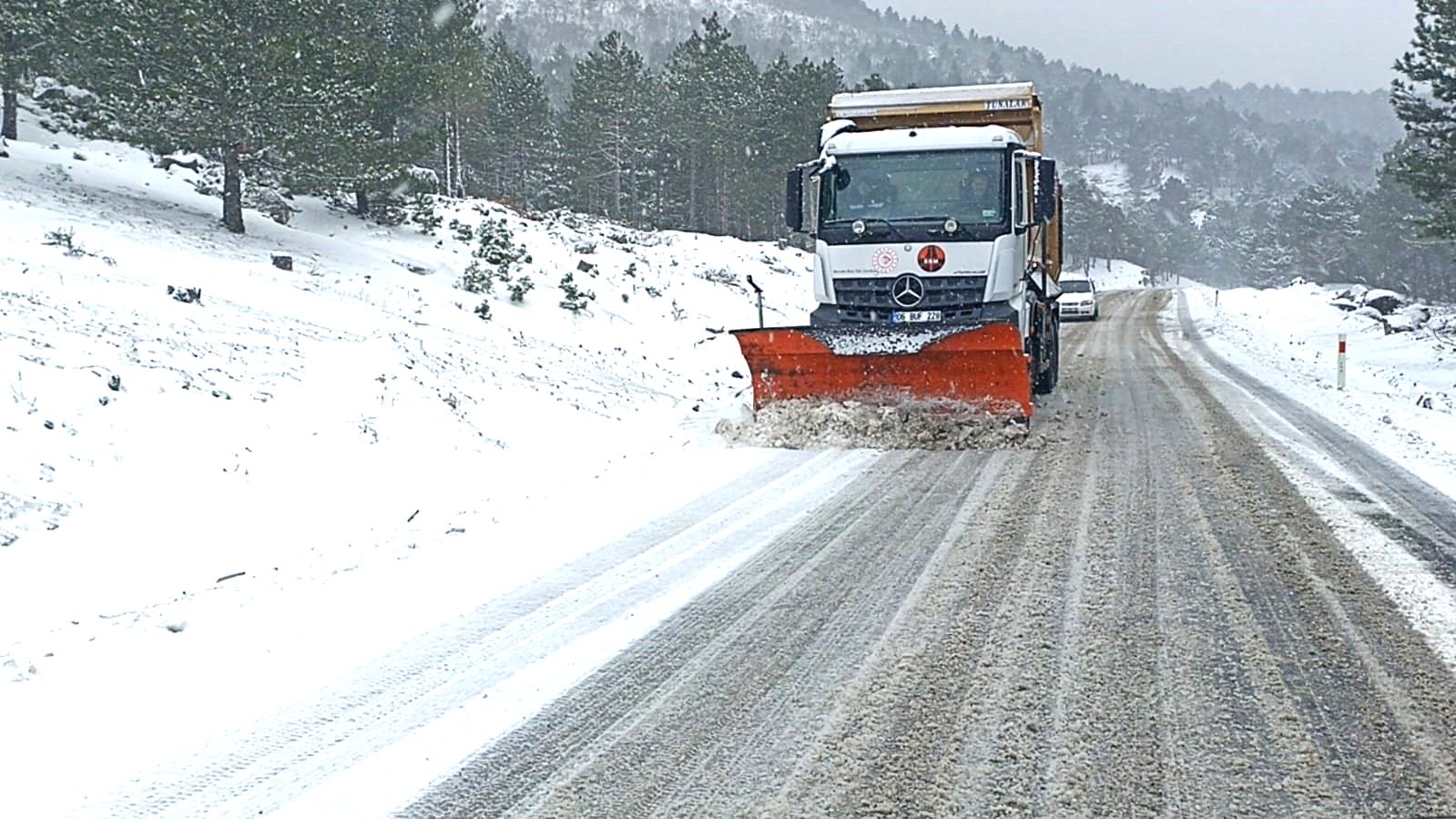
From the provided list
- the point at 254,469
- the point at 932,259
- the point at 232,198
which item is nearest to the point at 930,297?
the point at 932,259

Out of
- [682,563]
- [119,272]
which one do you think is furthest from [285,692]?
[119,272]

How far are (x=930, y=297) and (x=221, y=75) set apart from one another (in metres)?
13.1

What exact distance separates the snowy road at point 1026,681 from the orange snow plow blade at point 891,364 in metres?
2.90

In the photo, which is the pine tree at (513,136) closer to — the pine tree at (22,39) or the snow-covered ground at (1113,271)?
the pine tree at (22,39)

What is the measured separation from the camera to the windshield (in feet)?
36.9

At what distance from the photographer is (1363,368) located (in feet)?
68.1

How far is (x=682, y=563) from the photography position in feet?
21.4

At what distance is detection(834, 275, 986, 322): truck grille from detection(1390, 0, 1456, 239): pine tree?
21090 mm

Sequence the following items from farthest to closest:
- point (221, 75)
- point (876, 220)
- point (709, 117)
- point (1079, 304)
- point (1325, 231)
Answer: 1. point (1325, 231)
2. point (709, 117)
3. point (1079, 304)
4. point (221, 75)
5. point (876, 220)

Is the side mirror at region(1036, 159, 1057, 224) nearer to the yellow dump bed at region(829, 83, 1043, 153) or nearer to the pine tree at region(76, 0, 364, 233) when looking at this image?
the yellow dump bed at region(829, 83, 1043, 153)

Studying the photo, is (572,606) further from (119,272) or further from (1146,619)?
(119,272)

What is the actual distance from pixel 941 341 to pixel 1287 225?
370ft

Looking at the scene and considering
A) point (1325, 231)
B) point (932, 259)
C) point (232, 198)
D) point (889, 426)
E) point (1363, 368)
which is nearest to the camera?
point (889, 426)

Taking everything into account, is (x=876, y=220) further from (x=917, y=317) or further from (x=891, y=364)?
(x=891, y=364)
